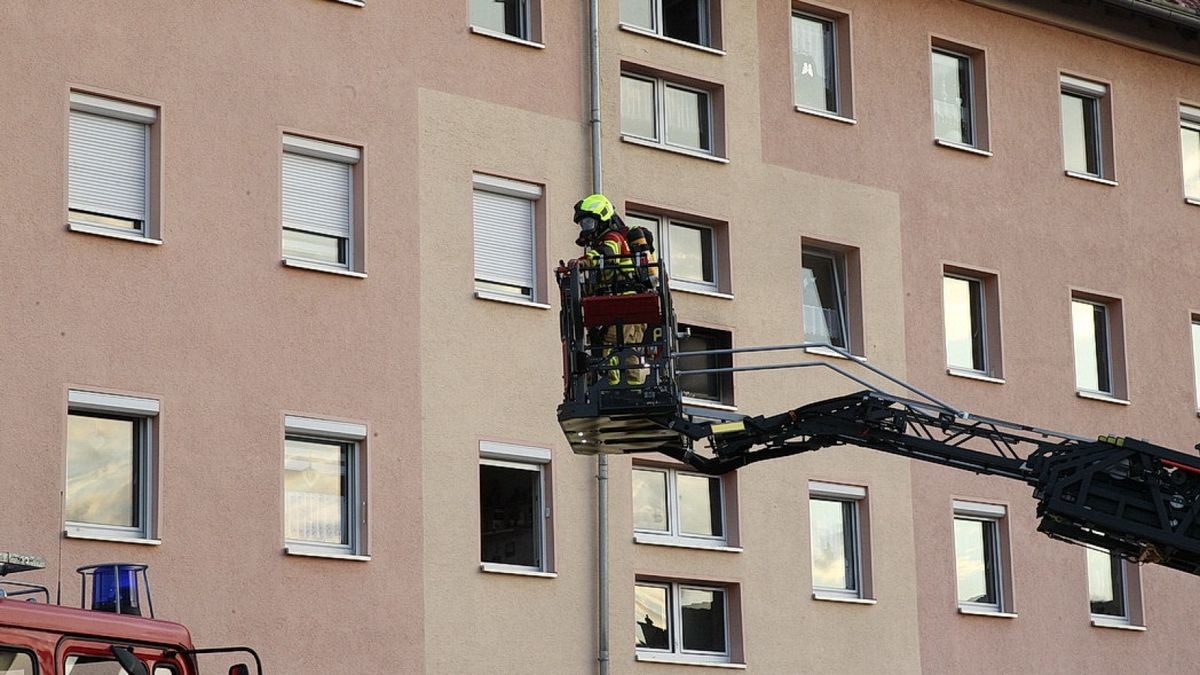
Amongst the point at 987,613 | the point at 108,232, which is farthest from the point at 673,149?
the point at 108,232

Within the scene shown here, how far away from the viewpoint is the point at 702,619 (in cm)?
2583

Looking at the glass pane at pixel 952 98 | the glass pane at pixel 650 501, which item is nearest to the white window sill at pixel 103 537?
the glass pane at pixel 650 501

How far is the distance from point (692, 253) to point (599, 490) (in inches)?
135

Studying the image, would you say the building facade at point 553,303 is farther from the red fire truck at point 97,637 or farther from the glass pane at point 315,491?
the red fire truck at point 97,637

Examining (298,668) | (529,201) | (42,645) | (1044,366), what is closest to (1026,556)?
(1044,366)

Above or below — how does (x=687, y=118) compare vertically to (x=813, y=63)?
below

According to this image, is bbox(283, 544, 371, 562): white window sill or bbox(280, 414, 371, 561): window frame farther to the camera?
bbox(280, 414, 371, 561): window frame

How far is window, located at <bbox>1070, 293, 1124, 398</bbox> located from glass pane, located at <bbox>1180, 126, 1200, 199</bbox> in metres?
2.67

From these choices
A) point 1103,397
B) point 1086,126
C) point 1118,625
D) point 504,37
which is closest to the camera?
point 504,37

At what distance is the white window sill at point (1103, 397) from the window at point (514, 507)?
8.63 metres

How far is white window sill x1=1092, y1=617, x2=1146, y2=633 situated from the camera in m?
29.2

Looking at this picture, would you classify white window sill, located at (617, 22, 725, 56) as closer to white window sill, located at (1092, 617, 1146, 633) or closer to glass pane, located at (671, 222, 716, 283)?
glass pane, located at (671, 222, 716, 283)

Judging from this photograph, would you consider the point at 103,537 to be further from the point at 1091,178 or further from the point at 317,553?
the point at 1091,178

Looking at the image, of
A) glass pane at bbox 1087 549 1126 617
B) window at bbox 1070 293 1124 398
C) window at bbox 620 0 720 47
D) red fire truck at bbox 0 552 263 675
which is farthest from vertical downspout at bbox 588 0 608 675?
red fire truck at bbox 0 552 263 675
